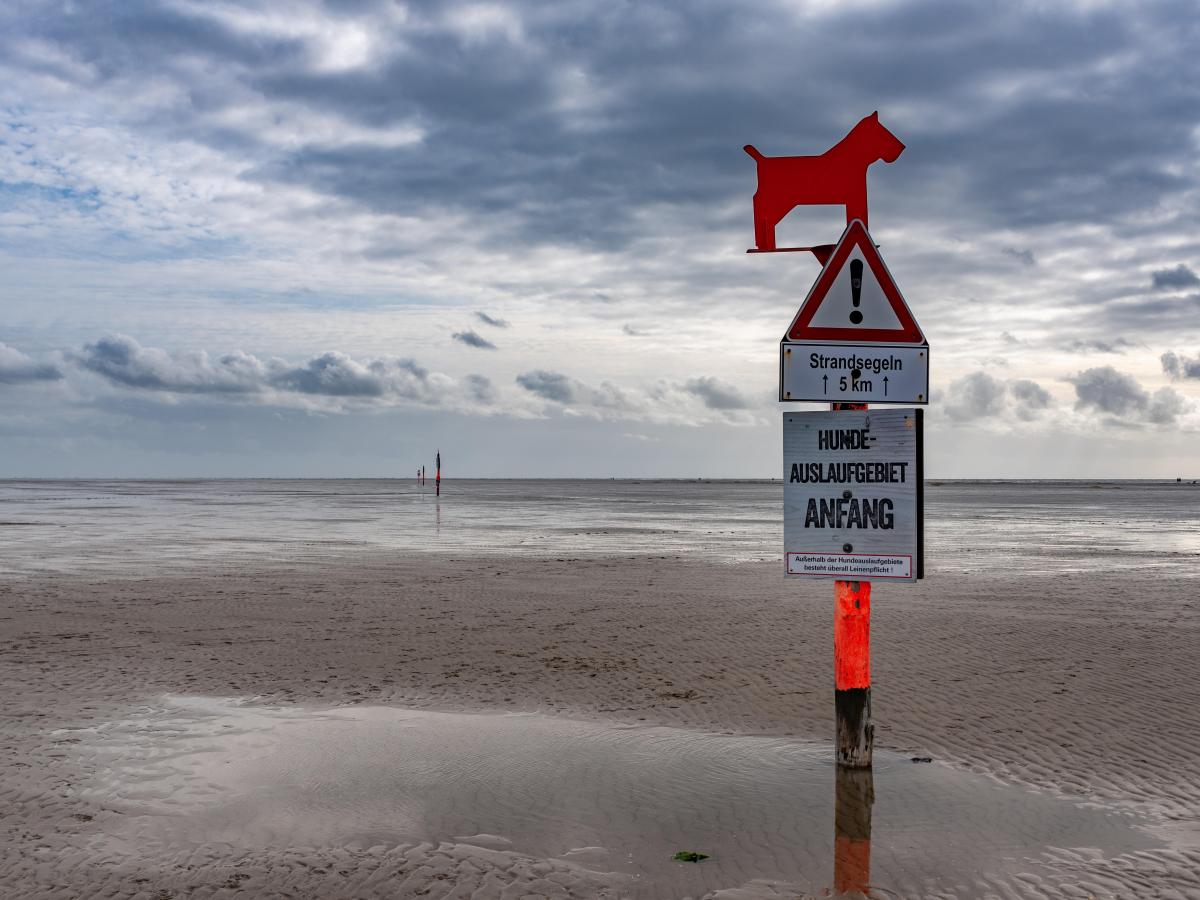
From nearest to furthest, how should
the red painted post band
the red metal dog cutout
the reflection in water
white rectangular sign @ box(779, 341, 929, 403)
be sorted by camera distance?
the reflection in water < white rectangular sign @ box(779, 341, 929, 403) < the red painted post band < the red metal dog cutout

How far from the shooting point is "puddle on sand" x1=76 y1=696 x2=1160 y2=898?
478 centimetres

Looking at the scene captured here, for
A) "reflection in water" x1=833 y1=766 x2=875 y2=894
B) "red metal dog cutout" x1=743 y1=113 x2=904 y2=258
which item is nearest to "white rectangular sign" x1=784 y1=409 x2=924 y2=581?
"red metal dog cutout" x1=743 y1=113 x2=904 y2=258

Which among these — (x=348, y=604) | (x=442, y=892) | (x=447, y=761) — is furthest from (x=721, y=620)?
(x=442, y=892)

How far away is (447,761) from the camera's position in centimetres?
638

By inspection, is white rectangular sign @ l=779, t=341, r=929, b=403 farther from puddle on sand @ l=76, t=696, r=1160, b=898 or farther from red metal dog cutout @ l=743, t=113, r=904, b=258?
puddle on sand @ l=76, t=696, r=1160, b=898

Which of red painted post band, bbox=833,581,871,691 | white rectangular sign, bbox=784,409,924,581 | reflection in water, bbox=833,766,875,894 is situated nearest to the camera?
reflection in water, bbox=833,766,875,894

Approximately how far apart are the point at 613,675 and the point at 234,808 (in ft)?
14.1

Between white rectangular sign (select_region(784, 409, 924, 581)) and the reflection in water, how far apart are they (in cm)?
138

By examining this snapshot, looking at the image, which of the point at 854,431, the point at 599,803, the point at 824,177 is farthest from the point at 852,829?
the point at 824,177

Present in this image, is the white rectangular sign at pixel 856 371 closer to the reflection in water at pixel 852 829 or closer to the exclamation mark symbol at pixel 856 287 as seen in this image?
the exclamation mark symbol at pixel 856 287

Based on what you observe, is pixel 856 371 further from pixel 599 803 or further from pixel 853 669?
pixel 599 803

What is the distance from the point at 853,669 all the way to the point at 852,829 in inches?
37.0

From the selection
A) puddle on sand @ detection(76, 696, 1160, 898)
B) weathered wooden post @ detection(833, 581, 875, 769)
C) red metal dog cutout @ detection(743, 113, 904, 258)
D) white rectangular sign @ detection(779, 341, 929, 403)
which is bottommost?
puddle on sand @ detection(76, 696, 1160, 898)

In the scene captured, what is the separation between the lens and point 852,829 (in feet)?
17.0
